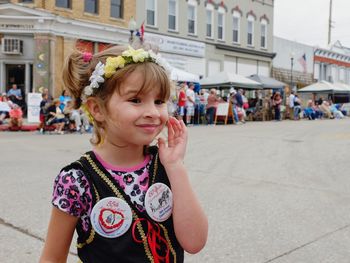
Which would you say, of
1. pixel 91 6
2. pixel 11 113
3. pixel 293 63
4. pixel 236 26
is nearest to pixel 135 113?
pixel 11 113

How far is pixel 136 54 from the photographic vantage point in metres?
1.60

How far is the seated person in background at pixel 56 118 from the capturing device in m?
13.8

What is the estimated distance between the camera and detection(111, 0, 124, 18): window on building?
23.1m

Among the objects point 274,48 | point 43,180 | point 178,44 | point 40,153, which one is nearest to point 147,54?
point 43,180

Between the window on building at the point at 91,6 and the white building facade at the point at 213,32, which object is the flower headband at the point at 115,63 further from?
the white building facade at the point at 213,32

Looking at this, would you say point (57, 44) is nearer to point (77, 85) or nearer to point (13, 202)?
point (13, 202)

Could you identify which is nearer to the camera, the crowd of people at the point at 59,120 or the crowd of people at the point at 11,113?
the crowd of people at the point at 59,120

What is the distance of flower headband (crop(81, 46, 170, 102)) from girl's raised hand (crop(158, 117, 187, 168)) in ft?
0.78

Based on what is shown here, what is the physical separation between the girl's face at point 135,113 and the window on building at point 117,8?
22516mm

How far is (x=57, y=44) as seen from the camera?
66.9 ft

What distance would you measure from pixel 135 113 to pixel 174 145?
0.22 m

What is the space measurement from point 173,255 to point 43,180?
4692 mm

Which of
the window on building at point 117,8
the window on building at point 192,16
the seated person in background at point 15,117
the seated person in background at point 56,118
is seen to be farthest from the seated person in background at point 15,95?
the window on building at point 192,16

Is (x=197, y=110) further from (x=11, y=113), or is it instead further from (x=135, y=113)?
(x=135, y=113)
